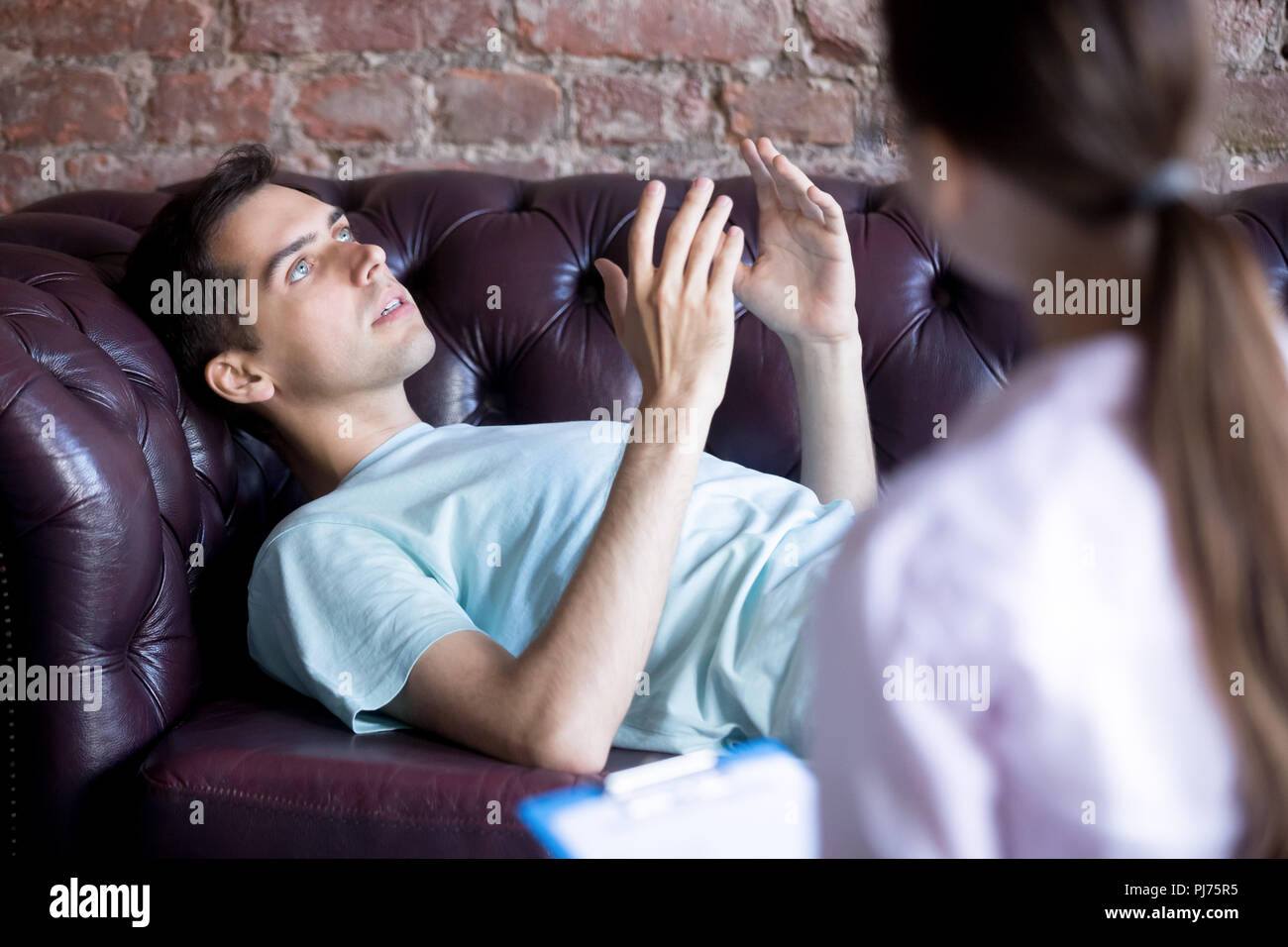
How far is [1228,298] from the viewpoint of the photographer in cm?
48

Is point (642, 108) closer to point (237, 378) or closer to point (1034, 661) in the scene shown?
point (237, 378)

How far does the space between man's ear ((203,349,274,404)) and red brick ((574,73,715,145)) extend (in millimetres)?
785

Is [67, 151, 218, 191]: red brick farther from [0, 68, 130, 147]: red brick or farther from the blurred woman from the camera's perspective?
the blurred woman

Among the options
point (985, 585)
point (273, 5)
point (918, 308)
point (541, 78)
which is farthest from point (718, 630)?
point (273, 5)

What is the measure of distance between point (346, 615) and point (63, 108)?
4.40 feet

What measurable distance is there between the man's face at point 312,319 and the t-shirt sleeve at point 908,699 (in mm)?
1052

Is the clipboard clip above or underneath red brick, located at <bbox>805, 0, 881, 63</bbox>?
underneath

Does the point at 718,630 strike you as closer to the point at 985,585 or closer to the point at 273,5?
the point at 985,585

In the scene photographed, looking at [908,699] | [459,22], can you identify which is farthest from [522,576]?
[459,22]

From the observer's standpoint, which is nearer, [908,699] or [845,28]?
[908,699]

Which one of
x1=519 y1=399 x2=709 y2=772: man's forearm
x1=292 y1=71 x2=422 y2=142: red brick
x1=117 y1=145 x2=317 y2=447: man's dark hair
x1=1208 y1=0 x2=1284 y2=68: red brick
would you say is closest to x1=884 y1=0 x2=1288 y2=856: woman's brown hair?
x1=519 y1=399 x2=709 y2=772: man's forearm

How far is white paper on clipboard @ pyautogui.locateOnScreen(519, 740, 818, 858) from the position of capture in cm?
91

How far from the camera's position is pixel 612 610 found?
3.34 ft
